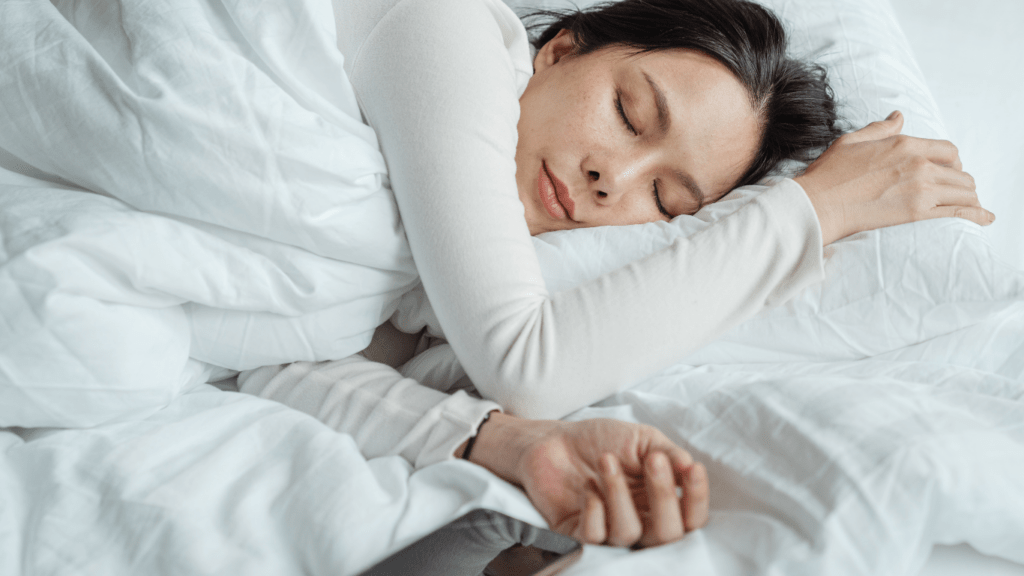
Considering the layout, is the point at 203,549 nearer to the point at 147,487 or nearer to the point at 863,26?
the point at 147,487

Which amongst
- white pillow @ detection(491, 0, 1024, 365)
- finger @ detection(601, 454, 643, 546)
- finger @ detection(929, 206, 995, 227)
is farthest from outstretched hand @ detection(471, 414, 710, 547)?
finger @ detection(929, 206, 995, 227)

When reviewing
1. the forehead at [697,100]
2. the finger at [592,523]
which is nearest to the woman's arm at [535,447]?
the finger at [592,523]

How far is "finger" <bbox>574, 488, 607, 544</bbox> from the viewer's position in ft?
1.70

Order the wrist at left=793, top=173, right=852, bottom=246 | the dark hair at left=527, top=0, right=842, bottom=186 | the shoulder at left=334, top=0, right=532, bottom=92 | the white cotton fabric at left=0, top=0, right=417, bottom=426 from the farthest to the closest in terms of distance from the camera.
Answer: the dark hair at left=527, top=0, right=842, bottom=186, the wrist at left=793, top=173, right=852, bottom=246, the shoulder at left=334, top=0, right=532, bottom=92, the white cotton fabric at left=0, top=0, right=417, bottom=426

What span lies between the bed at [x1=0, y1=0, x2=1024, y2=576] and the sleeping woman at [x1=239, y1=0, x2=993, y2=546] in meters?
0.04

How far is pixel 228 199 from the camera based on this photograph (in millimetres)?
651

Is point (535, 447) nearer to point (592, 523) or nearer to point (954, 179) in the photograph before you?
point (592, 523)

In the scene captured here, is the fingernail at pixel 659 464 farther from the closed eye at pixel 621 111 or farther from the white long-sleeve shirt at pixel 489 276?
the closed eye at pixel 621 111

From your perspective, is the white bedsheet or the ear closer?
the white bedsheet

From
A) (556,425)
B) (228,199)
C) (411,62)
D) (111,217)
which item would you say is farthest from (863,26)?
(111,217)

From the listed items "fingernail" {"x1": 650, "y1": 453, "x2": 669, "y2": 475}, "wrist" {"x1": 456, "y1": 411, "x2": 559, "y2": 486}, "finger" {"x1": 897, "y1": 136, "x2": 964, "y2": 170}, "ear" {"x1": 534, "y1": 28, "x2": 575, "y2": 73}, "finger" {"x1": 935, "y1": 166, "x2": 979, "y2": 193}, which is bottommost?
"wrist" {"x1": 456, "y1": 411, "x2": 559, "y2": 486}

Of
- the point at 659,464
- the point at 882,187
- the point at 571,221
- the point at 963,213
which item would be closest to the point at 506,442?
the point at 659,464

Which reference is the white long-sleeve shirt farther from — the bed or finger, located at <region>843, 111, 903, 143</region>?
finger, located at <region>843, 111, 903, 143</region>

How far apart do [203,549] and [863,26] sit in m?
1.42
